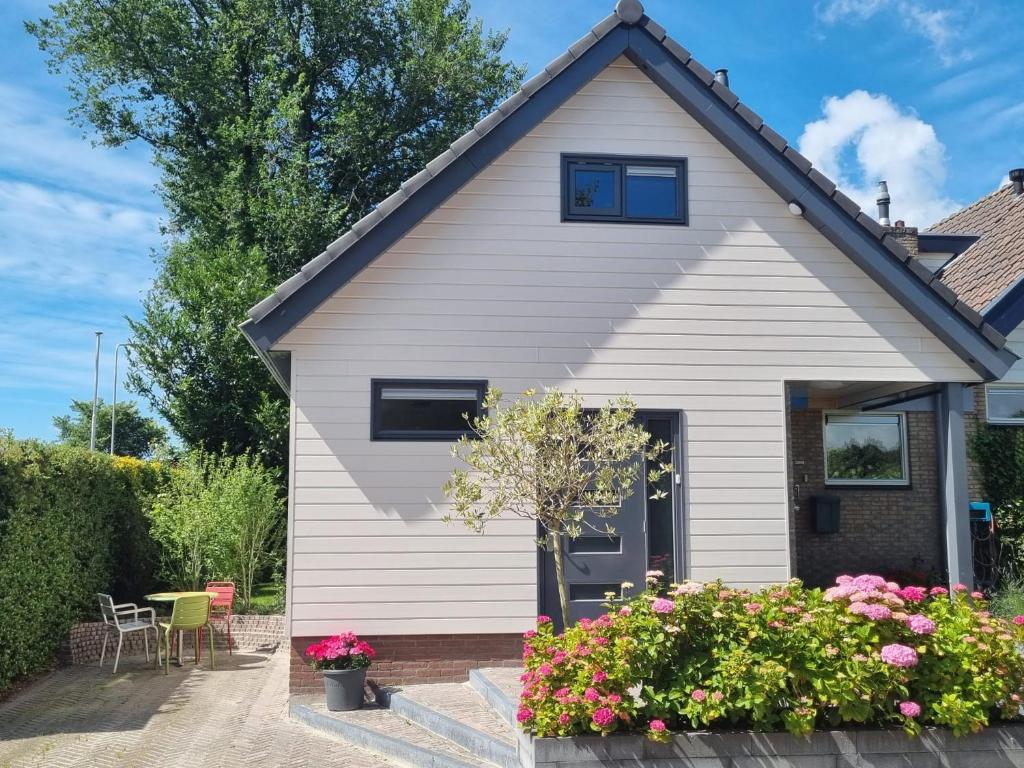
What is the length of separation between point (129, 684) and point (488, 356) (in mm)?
5842

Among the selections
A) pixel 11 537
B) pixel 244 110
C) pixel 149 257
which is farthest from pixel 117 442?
pixel 11 537

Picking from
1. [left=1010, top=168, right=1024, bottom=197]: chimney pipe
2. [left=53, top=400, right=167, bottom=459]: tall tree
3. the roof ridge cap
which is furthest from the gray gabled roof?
[left=53, top=400, right=167, bottom=459]: tall tree

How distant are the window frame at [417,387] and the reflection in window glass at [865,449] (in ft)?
21.4

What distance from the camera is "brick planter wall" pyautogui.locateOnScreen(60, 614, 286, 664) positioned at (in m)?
10.6

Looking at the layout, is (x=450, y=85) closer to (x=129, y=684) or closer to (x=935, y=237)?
(x=935, y=237)

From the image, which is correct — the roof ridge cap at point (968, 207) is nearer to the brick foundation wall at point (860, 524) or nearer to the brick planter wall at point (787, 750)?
the brick foundation wall at point (860, 524)

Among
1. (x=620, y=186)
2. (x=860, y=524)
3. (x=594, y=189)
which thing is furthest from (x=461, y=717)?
(x=860, y=524)

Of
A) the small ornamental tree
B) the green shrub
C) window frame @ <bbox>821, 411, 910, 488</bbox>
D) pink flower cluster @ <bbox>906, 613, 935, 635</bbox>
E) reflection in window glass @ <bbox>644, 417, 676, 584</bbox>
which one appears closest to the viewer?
pink flower cluster @ <bbox>906, 613, 935, 635</bbox>

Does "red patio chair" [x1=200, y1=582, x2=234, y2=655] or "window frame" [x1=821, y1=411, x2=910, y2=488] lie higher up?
"window frame" [x1=821, y1=411, x2=910, y2=488]

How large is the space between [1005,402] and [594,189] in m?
8.43

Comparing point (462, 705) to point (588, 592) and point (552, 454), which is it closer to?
point (588, 592)

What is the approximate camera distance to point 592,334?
27.9 feet

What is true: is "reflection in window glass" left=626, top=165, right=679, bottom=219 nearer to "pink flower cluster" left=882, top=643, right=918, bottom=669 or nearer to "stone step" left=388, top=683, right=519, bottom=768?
"pink flower cluster" left=882, top=643, right=918, bottom=669

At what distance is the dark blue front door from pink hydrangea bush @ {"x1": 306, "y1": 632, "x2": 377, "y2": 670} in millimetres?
1892
